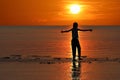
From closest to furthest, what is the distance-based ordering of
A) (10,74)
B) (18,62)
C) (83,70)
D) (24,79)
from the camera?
(24,79) < (10,74) < (83,70) < (18,62)

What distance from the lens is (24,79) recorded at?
17453mm

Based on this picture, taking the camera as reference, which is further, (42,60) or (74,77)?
(42,60)

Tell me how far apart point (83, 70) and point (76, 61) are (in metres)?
3.57

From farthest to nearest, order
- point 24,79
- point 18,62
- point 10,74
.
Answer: point 18,62 → point 10,74 → point 24,79

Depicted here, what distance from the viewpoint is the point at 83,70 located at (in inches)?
788

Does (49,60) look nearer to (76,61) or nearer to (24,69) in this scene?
(76,61)

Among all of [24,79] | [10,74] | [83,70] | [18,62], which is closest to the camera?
[24,79]

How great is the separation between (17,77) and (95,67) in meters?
4.29

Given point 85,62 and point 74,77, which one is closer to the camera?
point 74,77

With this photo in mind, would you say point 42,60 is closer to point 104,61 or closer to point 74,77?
point 104,61

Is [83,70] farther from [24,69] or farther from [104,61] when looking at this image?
[104,61]

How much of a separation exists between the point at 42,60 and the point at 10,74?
18.2ft

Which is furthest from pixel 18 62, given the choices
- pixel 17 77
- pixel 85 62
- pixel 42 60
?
pixel 17 77

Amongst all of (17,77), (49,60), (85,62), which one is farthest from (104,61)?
(17,77)
